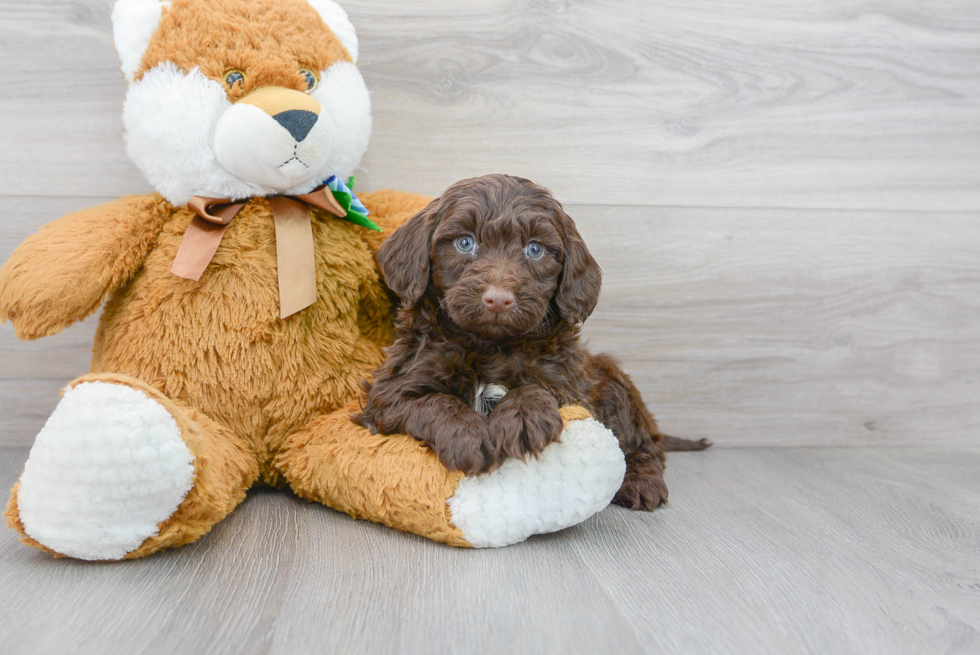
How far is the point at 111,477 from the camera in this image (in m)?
1.14

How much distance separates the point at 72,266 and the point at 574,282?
3.24ft

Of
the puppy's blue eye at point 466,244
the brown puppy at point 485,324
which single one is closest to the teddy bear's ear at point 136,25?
the brown puppy at point 485,324

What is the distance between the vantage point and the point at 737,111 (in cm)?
209

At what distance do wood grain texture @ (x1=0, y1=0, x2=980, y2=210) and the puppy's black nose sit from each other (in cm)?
82

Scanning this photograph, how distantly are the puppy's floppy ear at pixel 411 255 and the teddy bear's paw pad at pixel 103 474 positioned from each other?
486 millimetres

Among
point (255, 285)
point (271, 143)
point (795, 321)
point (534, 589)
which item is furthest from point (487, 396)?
point (795, 321)

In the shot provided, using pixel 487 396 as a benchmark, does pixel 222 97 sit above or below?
above

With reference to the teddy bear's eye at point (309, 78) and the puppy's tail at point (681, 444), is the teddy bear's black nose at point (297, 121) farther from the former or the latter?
the puppy's tail at point (681, 444)

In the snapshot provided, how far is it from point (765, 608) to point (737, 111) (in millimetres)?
1453

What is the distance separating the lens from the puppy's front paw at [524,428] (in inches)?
50.8

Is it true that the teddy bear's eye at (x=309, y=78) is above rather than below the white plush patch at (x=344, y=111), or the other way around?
above

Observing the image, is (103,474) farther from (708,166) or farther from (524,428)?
(708,166)

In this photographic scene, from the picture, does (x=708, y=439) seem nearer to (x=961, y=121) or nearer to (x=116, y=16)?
(x=961, y=121)

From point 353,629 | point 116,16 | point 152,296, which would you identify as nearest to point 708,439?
point 353,629
